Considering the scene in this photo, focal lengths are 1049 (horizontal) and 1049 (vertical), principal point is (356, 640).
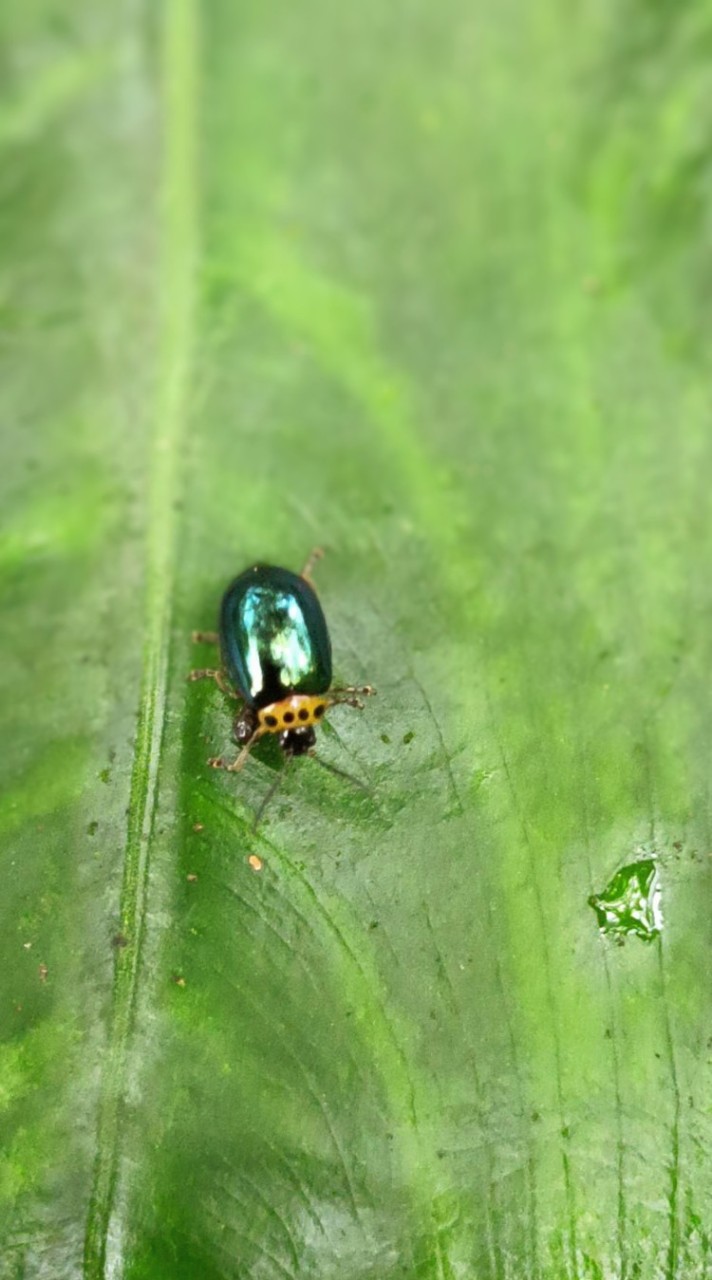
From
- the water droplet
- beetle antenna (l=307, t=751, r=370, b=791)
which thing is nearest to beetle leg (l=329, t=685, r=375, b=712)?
beetle antenna (l=307, t=751, r=370, b=791)

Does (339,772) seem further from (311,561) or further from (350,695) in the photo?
(311,561)

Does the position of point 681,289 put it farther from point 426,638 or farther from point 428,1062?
point 428,1062

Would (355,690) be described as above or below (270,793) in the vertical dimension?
above

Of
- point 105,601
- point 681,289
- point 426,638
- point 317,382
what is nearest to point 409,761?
point 426,638

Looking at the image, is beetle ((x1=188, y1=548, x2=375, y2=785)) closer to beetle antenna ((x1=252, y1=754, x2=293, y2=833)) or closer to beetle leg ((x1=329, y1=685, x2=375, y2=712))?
beetle leg ((x1=329, y1=685, x2=375, y2=712))

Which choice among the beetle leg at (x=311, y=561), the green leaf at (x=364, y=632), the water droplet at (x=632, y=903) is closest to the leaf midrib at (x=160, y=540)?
the green leaf at (x=364, y=632)

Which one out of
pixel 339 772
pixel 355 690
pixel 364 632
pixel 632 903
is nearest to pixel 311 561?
pixel 364 632
